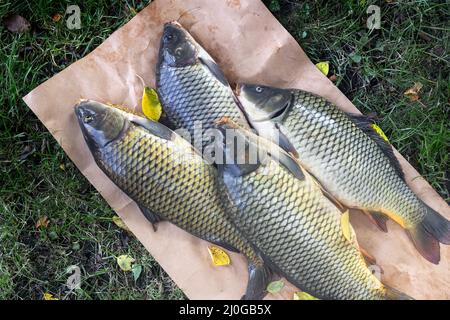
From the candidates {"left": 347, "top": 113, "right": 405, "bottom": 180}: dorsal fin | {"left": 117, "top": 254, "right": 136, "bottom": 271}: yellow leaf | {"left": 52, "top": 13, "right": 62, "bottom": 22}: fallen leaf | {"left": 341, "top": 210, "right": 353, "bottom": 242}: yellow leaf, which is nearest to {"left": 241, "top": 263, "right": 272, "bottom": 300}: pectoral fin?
{"left": 341, "top": 210, "right": 353, "bottom": 242}: yellow leaf

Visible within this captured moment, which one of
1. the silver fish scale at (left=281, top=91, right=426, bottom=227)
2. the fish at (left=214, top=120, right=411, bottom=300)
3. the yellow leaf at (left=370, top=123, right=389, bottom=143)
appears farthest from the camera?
the yellow leaf at (left=370, top=123, right=389, bottom=143)

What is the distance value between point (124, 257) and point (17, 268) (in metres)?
0.37

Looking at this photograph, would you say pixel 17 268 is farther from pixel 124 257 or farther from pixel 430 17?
pixel 430 17

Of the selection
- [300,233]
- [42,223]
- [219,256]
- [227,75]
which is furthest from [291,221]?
[42,223]

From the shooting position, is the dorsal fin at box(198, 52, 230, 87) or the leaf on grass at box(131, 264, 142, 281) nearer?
the dorsal fin at box(198, 52, 230, 87)

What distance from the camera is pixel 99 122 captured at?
167 centimetres

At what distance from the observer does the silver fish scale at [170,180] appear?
63.7 inches

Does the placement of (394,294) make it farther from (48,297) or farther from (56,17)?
(56,17)

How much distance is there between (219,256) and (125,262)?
0.33 m

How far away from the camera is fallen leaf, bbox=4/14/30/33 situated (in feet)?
6.35

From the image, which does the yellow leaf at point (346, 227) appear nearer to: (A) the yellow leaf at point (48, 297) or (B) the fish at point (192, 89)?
(B) the fish at point (192, 89)

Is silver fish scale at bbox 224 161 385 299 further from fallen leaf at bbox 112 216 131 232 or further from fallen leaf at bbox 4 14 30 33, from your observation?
fallen leaf at bbox 4 14 30 33
